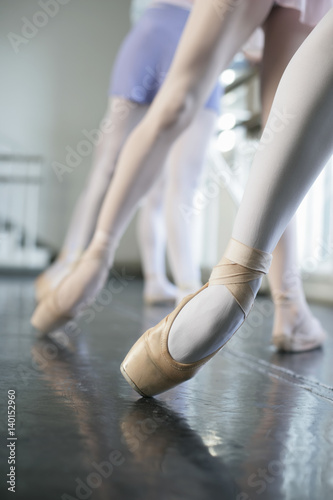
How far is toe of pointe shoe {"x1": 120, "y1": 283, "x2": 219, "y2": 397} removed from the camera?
0.65 meters

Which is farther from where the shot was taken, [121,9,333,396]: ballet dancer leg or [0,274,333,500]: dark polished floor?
[121,9,333,396]: ballet dancer leg

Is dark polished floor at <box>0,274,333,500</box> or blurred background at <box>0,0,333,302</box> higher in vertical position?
blurred background at <box>0,0,333,302</box>

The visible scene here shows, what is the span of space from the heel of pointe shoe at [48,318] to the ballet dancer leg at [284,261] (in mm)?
388

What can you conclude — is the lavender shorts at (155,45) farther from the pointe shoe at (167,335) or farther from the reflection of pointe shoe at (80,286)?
the pointe shoe at (167,335)

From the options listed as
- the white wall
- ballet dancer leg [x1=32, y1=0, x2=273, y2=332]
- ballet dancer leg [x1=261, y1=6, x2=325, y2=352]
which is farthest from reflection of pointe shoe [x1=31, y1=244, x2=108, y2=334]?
the white wall

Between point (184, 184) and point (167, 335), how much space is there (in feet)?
4.47

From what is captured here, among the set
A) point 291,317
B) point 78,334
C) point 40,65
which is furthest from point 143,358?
point 40,65

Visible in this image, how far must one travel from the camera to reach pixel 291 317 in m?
1.11

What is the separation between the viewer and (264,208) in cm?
62

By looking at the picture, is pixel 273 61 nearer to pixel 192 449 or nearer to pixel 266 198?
pixel 266 198

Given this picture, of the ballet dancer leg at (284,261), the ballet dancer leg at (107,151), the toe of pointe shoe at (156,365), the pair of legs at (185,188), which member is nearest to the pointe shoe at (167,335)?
the toe of pointe shoe at (156,365)

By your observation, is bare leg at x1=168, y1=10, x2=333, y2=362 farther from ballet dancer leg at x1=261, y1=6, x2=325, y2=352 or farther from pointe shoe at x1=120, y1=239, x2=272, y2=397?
ballet dancer leg at x1=261, y1=6, x2=325, y2=352

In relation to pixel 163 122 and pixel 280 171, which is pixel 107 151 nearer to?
pixel 163 122

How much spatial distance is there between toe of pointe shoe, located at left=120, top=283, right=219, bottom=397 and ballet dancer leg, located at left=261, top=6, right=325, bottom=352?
1.54 feet
